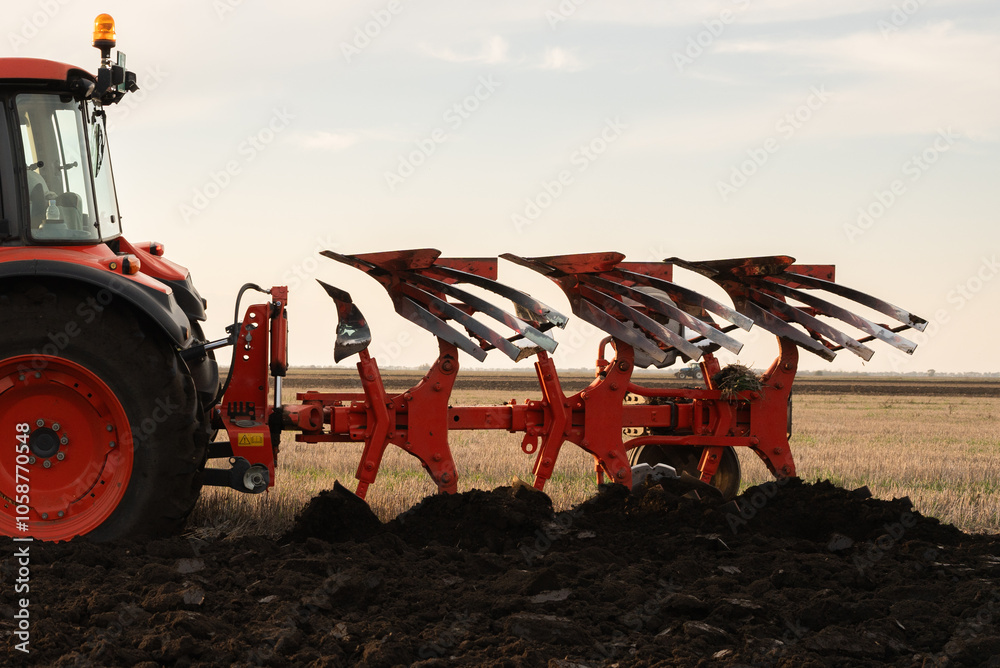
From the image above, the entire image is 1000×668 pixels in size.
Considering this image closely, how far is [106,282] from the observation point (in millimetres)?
5172

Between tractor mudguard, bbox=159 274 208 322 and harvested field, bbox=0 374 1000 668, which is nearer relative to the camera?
harvested field, bbox=0 374 1000 668

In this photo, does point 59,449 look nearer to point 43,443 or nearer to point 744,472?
point 43,443

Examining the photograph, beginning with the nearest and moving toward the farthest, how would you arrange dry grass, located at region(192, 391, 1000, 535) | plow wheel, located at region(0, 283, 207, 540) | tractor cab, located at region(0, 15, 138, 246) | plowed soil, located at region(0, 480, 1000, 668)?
plowed soil, located at region(0, 480, 1000, 668) → plow wheel, located at region(0, 283, 207, 540) → tractor cab, located at region(0, 15, 138, 246) → dry grass, located at region(192, 391, 1000, 535)

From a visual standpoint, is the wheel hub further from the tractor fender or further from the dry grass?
the dry grass

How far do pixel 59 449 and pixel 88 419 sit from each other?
→ 23 centimetres

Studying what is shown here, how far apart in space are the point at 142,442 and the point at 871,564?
4.30m

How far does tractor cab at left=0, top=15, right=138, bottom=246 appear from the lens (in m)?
5.46

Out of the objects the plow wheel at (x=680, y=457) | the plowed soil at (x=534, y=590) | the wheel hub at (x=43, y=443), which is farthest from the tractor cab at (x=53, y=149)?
the plow wheel at (x=680, y=457)

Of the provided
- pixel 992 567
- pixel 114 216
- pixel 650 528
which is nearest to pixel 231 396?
pixel 114 216

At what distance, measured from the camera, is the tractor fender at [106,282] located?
5133mm

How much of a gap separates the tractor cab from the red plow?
1.25 metres

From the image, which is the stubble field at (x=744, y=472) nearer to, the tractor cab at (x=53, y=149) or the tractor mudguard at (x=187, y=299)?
the tractor mudguard at (x=187, y=299)

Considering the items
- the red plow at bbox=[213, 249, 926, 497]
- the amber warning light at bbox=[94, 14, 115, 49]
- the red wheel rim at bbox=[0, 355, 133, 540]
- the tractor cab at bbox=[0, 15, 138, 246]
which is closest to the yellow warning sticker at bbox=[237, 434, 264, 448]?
the red plow at bbox=[213, 249, 926, 497]

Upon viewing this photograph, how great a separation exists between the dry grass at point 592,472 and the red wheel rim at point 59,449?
4.80 ft
